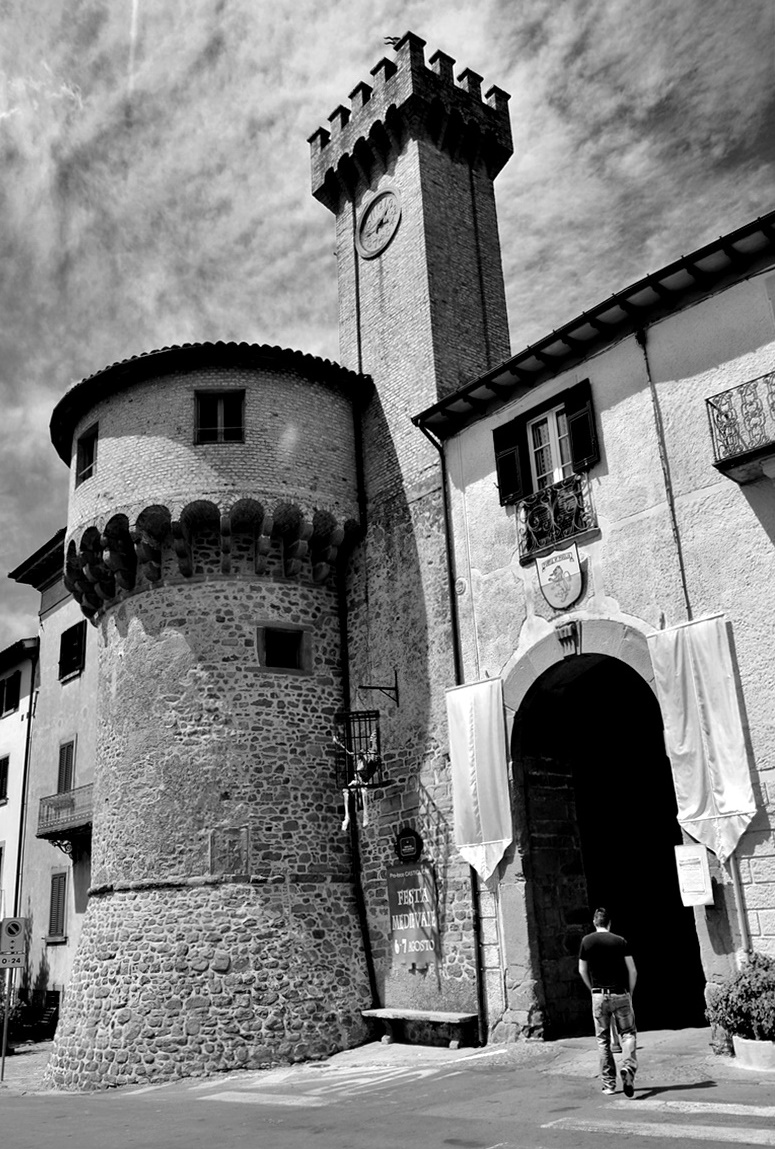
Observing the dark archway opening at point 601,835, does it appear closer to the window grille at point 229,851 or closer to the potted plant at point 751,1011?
the potted plant at point 751,1011

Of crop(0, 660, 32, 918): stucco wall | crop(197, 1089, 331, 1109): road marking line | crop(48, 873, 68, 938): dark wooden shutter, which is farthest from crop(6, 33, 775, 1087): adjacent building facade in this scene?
crop(0, 660, 32, 918): stucco wall

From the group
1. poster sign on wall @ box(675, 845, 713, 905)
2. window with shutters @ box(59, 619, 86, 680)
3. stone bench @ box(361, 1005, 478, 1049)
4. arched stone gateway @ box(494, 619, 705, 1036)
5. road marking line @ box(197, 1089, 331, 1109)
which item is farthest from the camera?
window with shutters @ box(59, 619, 86, 680)

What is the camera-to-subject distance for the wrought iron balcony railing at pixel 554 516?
49.9 ft

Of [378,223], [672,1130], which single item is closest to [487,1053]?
[672,1130]

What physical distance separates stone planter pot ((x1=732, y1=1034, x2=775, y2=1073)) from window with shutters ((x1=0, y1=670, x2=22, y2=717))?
26.2 metres

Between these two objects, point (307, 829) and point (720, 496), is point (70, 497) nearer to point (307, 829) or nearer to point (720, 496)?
point (307, 829)

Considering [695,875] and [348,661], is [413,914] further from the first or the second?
[695,875]

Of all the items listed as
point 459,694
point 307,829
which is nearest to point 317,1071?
point 307,829

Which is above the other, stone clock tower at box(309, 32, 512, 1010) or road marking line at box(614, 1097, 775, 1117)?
stone clock tower at box(309, 32, 512, 1010)

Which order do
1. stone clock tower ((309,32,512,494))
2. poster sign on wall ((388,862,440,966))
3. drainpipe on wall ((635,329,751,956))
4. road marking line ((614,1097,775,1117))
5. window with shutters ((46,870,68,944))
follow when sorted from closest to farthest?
road marking line ((614,1097,775,1117)) < drainpipe on wall ((635,329,751,956)) < poster sign on wall ((388,862,440,966)) < stone clock tower ((309,32,512,494)) < window with shutters ((46,870,68,944))

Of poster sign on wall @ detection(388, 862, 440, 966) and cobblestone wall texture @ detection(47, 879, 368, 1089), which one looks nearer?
cobblestone wall texture @ detection(47, 879, 368, 1089)

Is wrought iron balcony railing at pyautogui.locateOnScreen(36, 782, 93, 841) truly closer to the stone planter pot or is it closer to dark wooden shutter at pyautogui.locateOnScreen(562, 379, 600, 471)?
dark wooden shutter at pyautogui.locateOnScreen(562, 379, 600, 471)

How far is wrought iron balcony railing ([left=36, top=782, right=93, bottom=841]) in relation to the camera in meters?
23.9

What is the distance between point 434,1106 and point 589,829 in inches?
252
